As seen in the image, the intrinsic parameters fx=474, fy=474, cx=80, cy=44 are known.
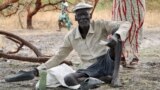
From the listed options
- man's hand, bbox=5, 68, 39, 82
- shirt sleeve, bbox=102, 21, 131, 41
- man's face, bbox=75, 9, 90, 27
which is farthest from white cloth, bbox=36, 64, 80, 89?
shirt sleeve, bbox=102, 21, 131, 41

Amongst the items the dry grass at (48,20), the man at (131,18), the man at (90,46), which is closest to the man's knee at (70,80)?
the man at (90,46)

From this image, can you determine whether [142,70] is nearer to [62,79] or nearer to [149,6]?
[62,79]

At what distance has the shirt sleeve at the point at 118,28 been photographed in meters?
5.11

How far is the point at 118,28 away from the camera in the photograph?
17.6 ft

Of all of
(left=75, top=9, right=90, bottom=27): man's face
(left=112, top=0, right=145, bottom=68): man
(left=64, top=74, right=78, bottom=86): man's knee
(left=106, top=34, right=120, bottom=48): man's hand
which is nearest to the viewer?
(left=106, top=34, right=120, bottom=48): man's hand

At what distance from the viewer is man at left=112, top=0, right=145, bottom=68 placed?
23.2 feet

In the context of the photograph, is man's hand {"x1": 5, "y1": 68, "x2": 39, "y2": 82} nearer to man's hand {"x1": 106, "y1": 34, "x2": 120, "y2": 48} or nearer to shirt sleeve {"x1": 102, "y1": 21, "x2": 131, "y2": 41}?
shirt sleeve {"x1": 102, "y1": 21, "x2": 131, "y2": 41}

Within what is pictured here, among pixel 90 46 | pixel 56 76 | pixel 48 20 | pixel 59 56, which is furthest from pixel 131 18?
pixel 48 20

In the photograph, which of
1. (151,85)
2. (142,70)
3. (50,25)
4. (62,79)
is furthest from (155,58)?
(50,25)

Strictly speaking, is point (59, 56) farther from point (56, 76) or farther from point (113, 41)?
point (113, 41)

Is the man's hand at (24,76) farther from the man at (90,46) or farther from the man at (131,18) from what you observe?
the man at (131,18)

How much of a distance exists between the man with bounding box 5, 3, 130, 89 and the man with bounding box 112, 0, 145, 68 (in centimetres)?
149

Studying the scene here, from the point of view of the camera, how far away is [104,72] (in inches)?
220

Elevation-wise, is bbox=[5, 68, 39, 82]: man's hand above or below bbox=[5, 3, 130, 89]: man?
below
